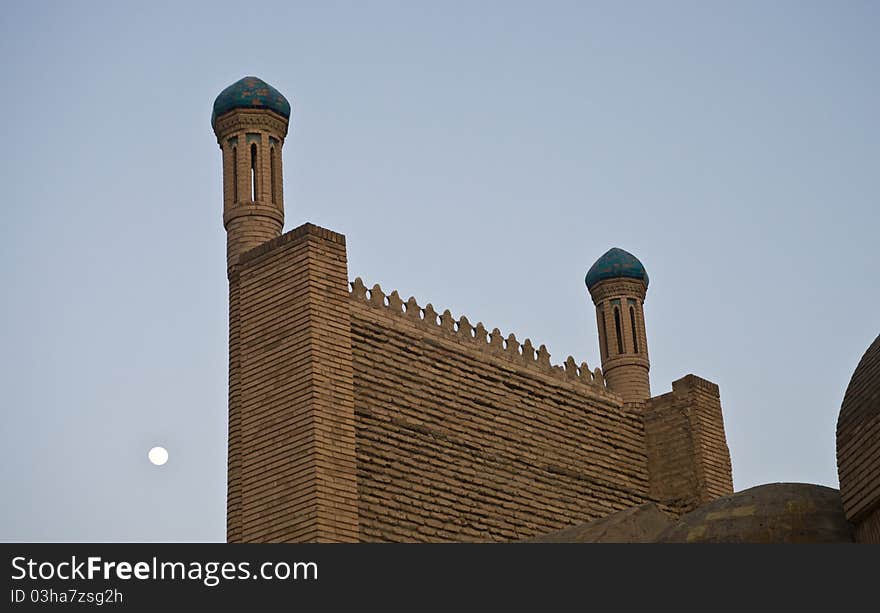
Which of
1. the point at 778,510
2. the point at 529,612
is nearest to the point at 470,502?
the point at 778,510

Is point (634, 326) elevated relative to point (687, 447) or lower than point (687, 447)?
elevated

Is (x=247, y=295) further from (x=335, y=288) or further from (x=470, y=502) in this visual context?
(x=470, y=502)

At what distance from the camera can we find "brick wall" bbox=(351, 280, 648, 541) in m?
19.6

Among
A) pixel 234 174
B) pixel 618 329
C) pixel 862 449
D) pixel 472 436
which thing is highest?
pixel 234 174

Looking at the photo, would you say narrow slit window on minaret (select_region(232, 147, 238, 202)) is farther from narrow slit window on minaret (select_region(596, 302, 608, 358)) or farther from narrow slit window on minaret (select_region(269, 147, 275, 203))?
narrow slit window on minaret (select_region(596, 302, 608, 358))

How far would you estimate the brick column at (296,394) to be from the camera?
18.0 meters

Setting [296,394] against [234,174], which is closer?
[296,394]

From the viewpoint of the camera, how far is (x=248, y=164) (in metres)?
21.5

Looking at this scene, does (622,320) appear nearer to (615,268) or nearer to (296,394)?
(615,268)

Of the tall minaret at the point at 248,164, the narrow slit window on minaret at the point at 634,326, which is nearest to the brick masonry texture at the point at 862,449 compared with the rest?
the tall minaret at the point at 248,164

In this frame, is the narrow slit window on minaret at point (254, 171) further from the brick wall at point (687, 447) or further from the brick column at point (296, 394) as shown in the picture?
the brick wall at point (687, 447)

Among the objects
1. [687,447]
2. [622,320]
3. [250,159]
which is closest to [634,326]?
[622,320]

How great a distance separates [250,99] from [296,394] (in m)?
5.12

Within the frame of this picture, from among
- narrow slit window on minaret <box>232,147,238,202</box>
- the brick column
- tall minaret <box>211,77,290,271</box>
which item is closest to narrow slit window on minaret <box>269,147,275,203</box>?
tall minaret <box>211,77,290,271</box>
